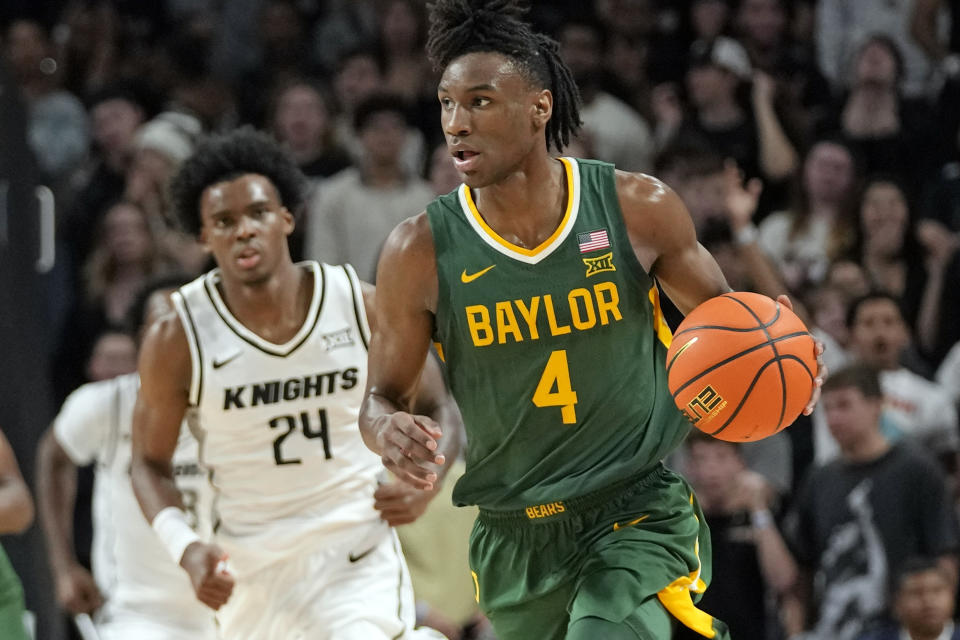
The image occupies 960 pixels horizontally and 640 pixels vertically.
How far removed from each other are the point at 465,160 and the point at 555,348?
1.78 ft

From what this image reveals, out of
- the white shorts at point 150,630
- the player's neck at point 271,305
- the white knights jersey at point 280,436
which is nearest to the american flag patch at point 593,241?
the white knights jersey at point 280,436

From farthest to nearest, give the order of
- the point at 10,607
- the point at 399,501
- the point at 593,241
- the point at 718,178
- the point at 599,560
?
the point at 718,178, the point at 399,501, the point at 10,607, the point at 593,241, the point at 599,560

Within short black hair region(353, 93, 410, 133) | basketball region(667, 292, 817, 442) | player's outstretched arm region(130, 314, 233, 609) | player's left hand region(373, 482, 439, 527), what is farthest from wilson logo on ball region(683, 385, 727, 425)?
short black hair region(353, 93, 410, 133)

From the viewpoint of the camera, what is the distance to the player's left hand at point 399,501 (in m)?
4.93

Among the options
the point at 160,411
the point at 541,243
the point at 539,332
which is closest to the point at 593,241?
the point at 541,243

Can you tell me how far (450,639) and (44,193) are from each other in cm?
307

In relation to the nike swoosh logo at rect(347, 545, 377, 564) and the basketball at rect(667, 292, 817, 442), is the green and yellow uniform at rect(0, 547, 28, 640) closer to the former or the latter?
the nike swoosh logo at rect(347, 545, 377, 564)

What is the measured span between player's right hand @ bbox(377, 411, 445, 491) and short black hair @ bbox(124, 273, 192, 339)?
3.30 m

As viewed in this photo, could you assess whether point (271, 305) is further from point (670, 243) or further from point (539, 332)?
point (670, 243)

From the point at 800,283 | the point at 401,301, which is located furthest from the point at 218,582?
the point at 800,283

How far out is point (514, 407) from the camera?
4109mm

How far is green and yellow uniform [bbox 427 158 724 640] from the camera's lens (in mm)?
4047

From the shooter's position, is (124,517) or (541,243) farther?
(124,517)

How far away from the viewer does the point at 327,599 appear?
494 cm
